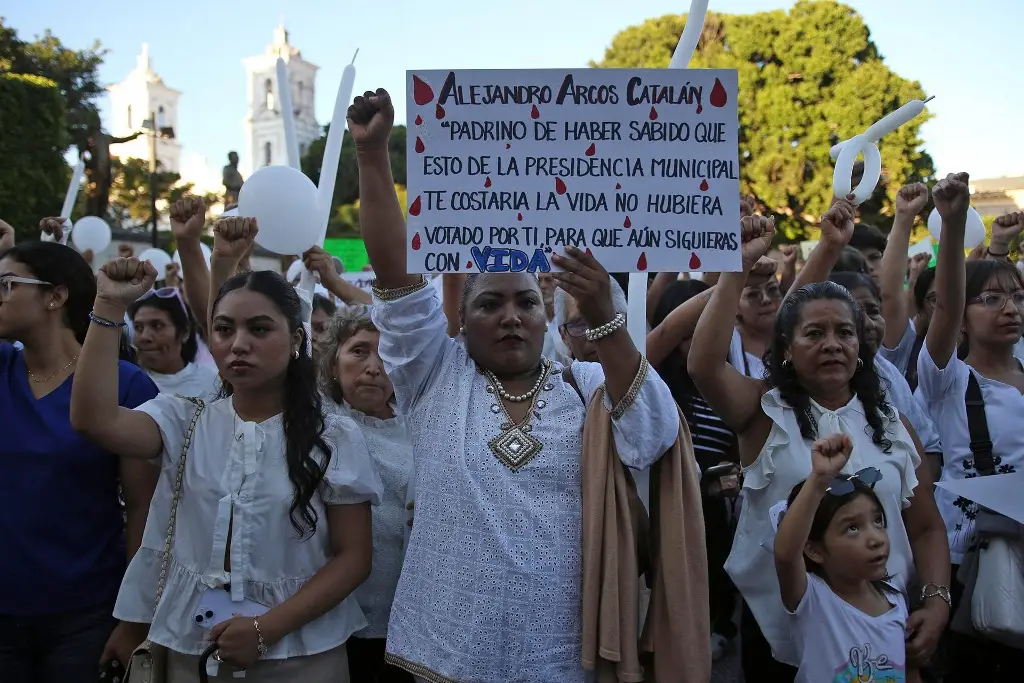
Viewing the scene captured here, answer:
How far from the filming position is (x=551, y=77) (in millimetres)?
2613

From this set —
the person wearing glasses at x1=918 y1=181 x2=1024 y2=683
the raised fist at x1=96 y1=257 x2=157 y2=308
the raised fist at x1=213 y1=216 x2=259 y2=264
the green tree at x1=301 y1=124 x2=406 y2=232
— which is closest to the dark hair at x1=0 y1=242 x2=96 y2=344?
the raised fist at x1=213 y1=216 x2=259 y2=264

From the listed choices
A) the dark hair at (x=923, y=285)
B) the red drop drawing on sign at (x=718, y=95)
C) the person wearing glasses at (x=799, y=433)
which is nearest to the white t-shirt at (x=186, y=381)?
the person wearing glasses at (x=799, y=433)

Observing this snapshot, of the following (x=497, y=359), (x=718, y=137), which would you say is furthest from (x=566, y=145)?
(x=497, y=359)

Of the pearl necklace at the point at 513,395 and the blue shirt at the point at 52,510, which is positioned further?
the blue shirt at the point at 52,510

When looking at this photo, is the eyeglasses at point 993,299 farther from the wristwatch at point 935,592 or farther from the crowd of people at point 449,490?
the wristwatch at point 935,592

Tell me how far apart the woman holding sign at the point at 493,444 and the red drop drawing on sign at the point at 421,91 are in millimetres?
88

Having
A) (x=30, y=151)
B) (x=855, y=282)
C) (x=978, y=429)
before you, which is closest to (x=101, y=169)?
(x=30, y=151)

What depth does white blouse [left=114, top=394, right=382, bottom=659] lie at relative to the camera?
8.16 feet

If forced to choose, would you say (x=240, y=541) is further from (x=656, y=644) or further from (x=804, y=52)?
(x=804, y=52)

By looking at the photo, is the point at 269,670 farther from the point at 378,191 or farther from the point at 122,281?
the point at 378,191

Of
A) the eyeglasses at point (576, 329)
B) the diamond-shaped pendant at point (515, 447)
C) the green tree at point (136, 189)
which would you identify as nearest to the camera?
the diamond-shaped pendant at point (515, 447)

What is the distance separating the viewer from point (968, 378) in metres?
3.54

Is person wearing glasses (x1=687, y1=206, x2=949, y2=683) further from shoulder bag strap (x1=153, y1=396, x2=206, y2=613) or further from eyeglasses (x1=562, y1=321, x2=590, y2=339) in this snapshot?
shoulder bag strap (x1=153, y1=396, x2=206, y2=613)

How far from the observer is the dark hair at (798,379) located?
297 centimetres
